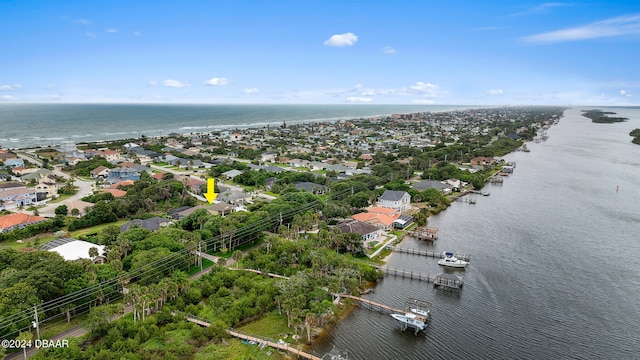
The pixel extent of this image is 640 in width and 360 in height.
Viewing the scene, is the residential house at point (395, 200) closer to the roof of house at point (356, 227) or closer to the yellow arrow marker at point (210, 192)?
the roof of house at point (356, 227)

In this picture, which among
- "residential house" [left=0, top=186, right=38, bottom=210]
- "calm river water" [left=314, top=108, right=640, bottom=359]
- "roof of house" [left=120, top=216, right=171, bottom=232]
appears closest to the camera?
"calm river water" [left=314, top=108, right=640, bottom=359]

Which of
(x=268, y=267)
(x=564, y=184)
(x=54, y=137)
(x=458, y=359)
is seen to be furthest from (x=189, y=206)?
(x=54, y=137)

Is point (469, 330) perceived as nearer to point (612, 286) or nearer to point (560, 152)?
point (612, 286)

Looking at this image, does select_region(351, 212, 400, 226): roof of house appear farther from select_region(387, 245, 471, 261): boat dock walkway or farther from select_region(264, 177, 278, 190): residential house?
select_region(264, 177, 278, 190): residential house

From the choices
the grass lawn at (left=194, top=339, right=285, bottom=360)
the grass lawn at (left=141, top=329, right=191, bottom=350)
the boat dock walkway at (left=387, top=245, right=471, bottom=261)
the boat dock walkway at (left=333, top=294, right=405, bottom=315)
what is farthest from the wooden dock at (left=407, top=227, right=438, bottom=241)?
the grass lawn at (left=141, top=329, right=191, bottom=350)

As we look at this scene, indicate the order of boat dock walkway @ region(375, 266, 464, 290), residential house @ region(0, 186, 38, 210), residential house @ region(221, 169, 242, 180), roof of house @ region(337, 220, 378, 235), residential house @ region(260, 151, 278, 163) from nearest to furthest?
boat dock walkway @ region(375, 266, 464, 290) → roof of house @ region(337, 220, 378, 235) → residential house @ region(0, 186, 38, 210) → residential house @ region(221, 169, 242, 180) → residential house @ region(260, 151, 278, 163)

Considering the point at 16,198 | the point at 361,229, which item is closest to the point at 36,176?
the point at 16,198
